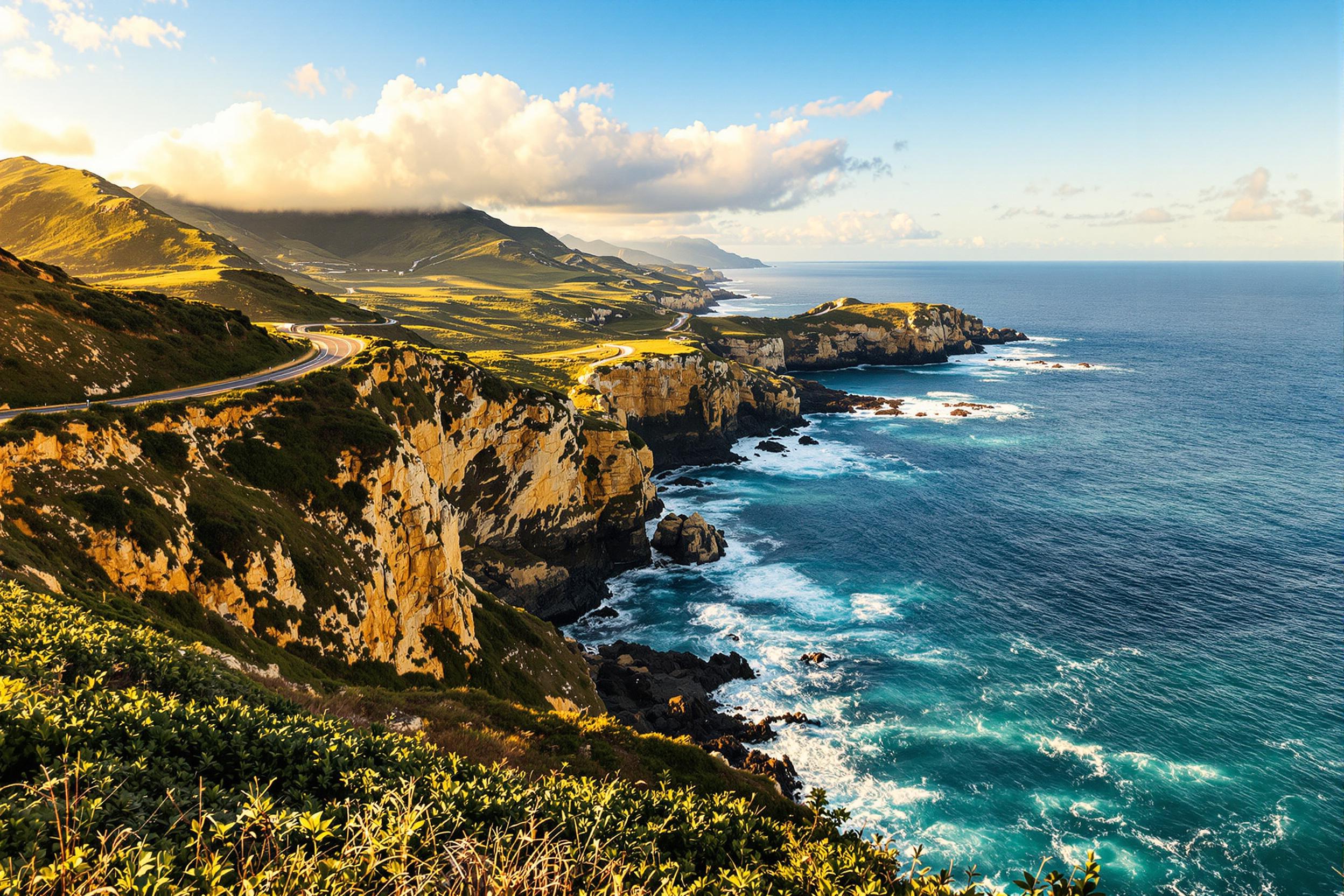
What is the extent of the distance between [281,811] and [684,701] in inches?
1714

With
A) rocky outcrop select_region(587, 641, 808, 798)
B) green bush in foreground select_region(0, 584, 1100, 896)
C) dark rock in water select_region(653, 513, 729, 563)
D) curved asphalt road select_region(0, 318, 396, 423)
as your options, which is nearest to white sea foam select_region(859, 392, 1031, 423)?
dark rock in water select_region(653, 513, 729, 563)

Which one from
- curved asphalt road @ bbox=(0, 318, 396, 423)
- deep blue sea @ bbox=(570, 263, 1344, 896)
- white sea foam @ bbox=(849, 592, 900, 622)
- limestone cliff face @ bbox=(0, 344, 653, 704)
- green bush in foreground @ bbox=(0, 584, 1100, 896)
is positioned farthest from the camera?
white sea foam @ bbox=(849, 592, 900, 622)

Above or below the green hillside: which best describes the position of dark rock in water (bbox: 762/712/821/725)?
below

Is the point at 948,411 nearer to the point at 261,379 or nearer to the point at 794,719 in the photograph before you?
the point at 794,719

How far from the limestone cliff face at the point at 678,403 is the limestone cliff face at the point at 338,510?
3541 centimetres

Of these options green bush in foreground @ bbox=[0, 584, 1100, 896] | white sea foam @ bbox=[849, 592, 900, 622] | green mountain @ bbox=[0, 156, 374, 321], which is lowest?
white sea foam @ bbox=[849, 592, 900, 622]

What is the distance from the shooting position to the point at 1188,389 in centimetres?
14275

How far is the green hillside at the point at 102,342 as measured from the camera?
3834cm

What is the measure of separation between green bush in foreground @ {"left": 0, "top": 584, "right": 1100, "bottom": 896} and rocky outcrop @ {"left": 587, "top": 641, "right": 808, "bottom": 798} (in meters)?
27.4

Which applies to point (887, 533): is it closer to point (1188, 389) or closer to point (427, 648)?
point (427, 648)

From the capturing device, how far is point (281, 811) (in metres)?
8.98

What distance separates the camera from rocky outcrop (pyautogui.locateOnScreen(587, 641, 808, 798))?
144 feet

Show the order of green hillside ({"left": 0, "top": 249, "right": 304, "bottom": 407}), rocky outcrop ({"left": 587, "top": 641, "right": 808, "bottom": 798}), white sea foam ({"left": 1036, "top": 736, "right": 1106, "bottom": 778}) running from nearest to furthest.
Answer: green hillside ({"left": 0, "top": 249, "right": 304, "bottom": 407}) → white sea foam ({"left": 1036, "top": 736, "right": 1106, "bottom": 778}) → rocky outcrop ({"left": 587, "top": 641, "right": 808, "bottom": 798})

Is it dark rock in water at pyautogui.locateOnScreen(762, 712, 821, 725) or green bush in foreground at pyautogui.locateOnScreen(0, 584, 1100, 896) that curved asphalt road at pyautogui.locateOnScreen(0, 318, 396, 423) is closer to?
green bush in foreground at pyautogui.locateOnScreen(0, 584, 1100, 896)
